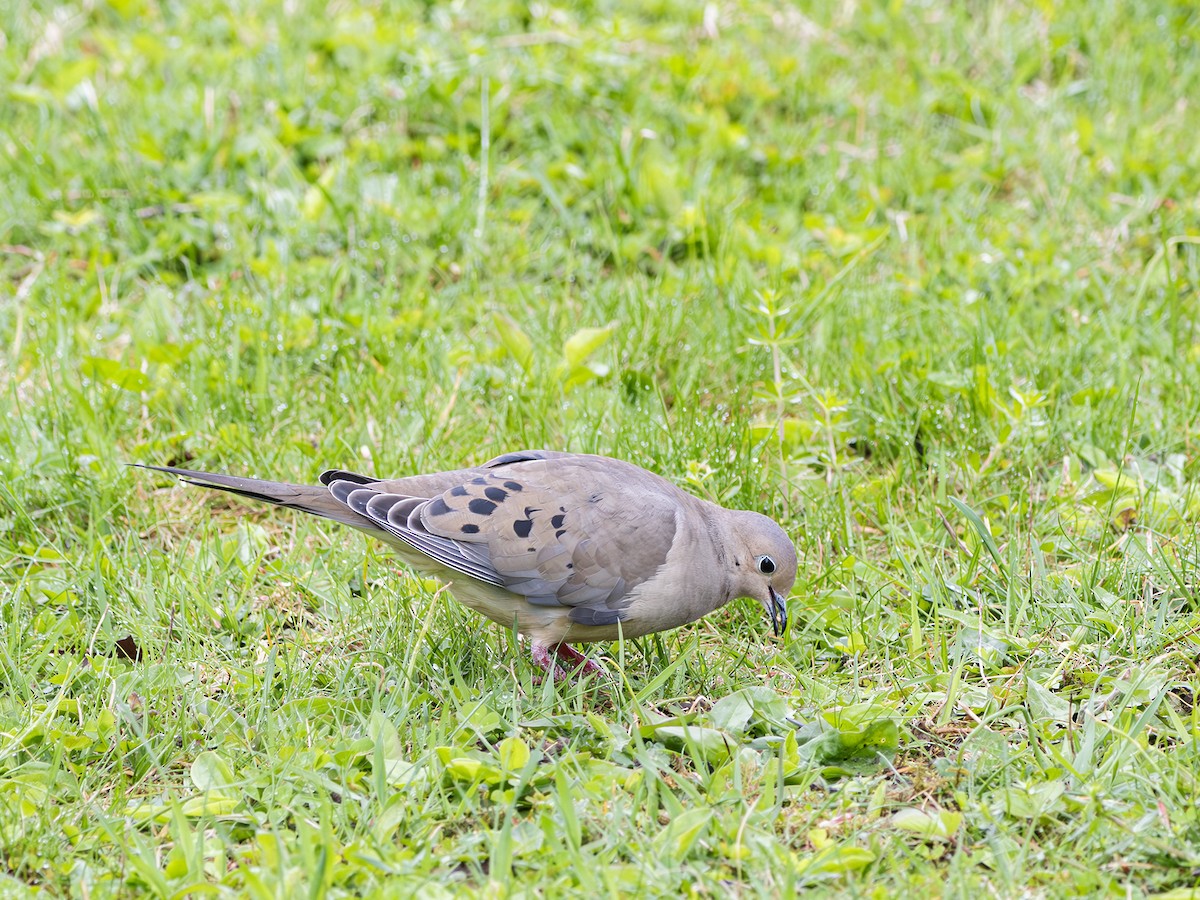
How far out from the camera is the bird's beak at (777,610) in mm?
4023

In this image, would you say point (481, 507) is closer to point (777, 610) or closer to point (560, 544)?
point (560, 544)

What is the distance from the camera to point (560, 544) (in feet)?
12.6

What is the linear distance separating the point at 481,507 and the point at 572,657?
25.9 inches

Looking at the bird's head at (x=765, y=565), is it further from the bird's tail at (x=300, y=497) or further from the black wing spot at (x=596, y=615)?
the bird's tail at (x=300, y=497)

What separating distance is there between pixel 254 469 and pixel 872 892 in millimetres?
2867

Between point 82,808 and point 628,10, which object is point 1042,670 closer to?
point 82,808

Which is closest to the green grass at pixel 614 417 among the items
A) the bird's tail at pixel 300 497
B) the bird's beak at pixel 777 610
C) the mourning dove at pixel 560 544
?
the bird's beak at pixel 777 610

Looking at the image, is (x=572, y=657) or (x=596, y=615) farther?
(x=572, y=657)

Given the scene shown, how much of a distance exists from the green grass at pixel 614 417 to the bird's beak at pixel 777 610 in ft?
0.34

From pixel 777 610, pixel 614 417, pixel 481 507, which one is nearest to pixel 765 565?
pixel 777 610

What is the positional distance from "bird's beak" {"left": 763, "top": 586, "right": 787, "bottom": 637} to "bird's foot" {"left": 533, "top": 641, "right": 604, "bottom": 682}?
57 cm

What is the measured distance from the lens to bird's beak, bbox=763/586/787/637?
402 cm

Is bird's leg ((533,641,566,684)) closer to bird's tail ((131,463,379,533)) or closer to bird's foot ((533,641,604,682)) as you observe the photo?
bird's foot ((533,641,604,682))

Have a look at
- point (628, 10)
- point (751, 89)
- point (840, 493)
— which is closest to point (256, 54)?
point (628, 10)
